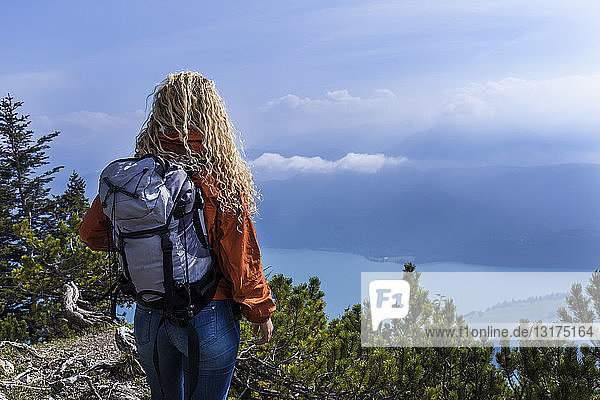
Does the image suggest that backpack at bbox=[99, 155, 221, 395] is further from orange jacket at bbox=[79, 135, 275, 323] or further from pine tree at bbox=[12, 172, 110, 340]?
pine tree at bbox=[12, 172, 110, 340]

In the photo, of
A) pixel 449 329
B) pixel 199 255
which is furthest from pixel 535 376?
pixel 199 255

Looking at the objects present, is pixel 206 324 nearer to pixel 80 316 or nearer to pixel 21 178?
pixel 80 316

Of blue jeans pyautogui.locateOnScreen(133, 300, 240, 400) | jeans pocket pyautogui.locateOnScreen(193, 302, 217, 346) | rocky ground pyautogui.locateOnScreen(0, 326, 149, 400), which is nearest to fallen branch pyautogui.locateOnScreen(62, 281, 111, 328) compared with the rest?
rocky ground pyautogui.locateOnScreen(0, 326, 149, 400)

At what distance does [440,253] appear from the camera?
4491cm

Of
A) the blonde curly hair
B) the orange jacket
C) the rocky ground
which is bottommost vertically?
the rocky ground

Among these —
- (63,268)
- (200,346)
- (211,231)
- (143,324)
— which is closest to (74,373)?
(143,324)

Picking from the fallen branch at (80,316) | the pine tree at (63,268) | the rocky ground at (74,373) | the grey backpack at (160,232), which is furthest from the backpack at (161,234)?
the pine tree at (63,268)

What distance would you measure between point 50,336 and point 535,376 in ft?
26.2

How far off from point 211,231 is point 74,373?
2.83m

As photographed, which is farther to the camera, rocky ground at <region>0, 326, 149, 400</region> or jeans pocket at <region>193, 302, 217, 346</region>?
rocky ground at <region>0, 326, 149, 400</region>

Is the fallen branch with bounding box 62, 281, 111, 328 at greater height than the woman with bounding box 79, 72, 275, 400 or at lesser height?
lesser

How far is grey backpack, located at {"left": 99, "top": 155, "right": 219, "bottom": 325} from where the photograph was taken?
5.47ft

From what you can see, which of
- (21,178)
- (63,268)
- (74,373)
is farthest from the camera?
(21,178)

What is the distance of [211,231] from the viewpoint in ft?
5.87
